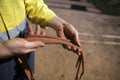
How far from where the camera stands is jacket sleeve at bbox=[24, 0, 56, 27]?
135cm

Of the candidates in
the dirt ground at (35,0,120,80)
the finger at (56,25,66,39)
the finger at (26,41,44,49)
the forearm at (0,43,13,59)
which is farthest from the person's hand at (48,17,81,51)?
the dirt ground at (35,0,120,80)

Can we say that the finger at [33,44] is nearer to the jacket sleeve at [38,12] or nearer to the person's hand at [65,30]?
the person's hand at [65,30]

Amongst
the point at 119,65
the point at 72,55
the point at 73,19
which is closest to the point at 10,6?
the point at 72,55

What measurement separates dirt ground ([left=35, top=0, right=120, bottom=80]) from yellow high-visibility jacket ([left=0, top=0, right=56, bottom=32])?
60.7 inches

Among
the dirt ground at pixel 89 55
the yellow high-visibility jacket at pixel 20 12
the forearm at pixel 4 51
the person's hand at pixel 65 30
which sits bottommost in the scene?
the dirt ground at pixel 89 55

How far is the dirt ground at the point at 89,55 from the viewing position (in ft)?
9.64

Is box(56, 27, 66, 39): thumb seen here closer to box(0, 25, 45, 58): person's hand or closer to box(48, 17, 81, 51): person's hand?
box(48, 17, 81, 51): person's hand

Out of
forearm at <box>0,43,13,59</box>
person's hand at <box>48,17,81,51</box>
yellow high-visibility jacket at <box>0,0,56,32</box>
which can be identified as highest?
yellow high-visibility jacket at <box>0,0,56,32</box>

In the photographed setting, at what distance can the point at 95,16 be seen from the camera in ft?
15.4

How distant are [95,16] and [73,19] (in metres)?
0.57

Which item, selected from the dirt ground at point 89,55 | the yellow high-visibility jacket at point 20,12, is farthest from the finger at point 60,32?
the dirt ground at point 89,55

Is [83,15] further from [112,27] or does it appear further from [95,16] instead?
[112,27]

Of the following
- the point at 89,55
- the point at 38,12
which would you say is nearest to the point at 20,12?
the point at 38,12

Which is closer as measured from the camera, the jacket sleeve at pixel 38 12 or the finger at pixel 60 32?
the finger at pixel 60 32
